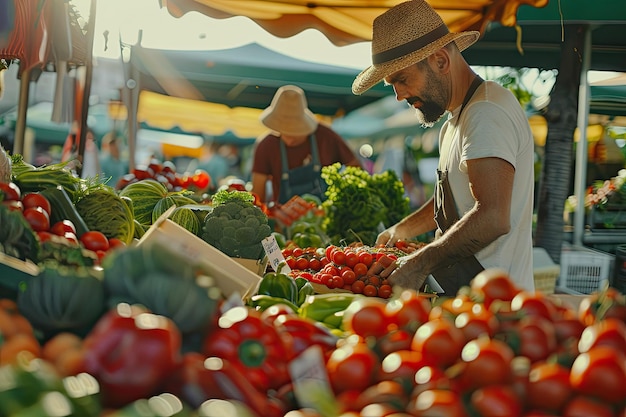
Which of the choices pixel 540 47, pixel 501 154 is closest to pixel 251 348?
pixel 501 154

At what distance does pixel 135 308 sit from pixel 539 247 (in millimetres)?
6059

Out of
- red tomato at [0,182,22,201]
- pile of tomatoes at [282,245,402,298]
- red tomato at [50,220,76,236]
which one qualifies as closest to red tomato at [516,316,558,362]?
red tomato at [50,220,76,236]

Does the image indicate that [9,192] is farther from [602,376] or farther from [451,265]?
[602,376]

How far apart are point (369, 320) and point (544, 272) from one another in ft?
16.1

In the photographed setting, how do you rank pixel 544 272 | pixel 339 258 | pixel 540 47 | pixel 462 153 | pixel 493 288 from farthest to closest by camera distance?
pixel 540 47 → pixel 544 272 → pixel 339 258 → pixel 462 153 → pixel 493 288

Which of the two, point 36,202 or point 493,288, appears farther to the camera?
point 36,202

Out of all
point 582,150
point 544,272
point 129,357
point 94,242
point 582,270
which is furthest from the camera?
point 582,150

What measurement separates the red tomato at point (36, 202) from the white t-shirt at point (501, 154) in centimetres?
172

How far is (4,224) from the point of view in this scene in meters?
1.80

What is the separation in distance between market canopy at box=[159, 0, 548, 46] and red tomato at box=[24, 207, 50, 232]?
2283 millimetres

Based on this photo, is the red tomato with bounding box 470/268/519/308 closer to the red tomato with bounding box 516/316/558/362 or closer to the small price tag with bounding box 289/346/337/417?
the red tomato with bounding box 516/316/558/362

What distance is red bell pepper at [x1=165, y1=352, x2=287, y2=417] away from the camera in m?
1.09

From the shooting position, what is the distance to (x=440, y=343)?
4.15 feet

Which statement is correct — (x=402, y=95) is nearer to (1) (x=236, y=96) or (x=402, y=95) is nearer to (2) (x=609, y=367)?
(2) (x=609, y=367)
